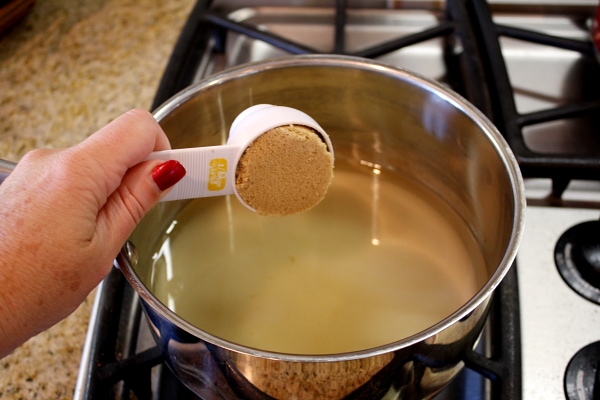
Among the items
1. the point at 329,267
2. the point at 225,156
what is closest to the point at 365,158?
the point at 329,267

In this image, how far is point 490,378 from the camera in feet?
1.48

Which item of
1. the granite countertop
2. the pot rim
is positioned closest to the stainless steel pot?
the pot rim

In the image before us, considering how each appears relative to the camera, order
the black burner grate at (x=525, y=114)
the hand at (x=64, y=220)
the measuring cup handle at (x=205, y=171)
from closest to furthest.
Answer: the hand at (x=64, y=220) → the measuring cup handle at (x=205, y=171) → the black burner grate at (x=525, y=114)

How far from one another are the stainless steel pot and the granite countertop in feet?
0.58

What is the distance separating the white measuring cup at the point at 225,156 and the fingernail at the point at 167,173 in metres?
0.02

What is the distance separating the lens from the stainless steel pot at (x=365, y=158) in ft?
1.18

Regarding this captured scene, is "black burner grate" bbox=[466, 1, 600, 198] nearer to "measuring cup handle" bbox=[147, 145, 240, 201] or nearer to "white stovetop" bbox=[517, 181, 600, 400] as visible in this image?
"white stovetop" bbox=[517, 181, 600, 400]

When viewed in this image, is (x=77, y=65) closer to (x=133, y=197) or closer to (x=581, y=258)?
(x=133, y=197)

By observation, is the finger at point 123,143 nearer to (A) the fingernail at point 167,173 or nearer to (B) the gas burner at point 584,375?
(A) the fingernail at point 167,173

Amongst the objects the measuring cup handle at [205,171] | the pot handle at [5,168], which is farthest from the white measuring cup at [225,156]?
the pot handle at [5,168]

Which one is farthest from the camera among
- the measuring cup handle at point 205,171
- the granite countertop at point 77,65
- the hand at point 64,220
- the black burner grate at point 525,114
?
the granite countertop at point 77,65

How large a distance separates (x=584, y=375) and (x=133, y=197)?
378 millimetres

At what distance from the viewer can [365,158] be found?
71cm

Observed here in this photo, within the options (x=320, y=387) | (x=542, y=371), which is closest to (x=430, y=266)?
(x=542, y=371)
